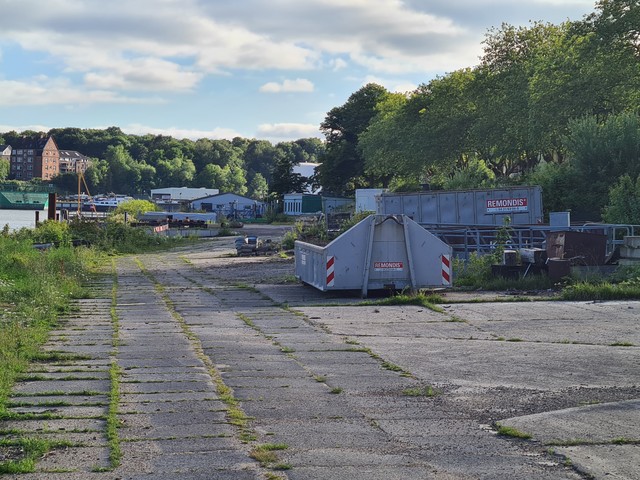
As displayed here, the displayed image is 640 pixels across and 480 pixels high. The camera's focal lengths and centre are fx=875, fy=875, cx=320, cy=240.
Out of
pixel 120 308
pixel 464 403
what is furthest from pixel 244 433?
pixel 120 308

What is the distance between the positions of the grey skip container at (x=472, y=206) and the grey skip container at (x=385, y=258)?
422 inches

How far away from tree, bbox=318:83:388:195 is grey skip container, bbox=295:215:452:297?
76421 millimetres

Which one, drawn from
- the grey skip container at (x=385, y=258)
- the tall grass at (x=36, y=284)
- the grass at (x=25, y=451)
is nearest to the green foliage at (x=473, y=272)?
the grey skip container at (x=385, y=258)

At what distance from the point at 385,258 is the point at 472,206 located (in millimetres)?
13918

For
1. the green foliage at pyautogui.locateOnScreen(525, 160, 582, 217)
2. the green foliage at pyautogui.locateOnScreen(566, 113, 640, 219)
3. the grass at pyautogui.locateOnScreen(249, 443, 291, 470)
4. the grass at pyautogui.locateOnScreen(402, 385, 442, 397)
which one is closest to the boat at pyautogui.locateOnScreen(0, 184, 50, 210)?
the green foliage at pyautogui.locateOnScreen(525, 160, 582, 217)

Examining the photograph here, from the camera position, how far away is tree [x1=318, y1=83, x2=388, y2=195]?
324ft

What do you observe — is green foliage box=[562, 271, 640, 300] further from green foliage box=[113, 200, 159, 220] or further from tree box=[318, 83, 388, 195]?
tree box=[318, 83, 388, 195]

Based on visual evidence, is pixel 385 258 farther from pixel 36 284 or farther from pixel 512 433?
pixel 512 433

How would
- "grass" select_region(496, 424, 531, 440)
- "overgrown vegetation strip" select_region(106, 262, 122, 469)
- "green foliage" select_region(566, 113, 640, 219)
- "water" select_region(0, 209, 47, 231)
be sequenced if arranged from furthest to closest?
1. "water" select_region(0, 209, 47, 231)
2. "green foliage" select_region(566, 113, 640, 219)
3. "grass" select_region(496, 424, 531, 440)
4. "overgrown vegetation strip" select_region(106, 262, 122, 469)

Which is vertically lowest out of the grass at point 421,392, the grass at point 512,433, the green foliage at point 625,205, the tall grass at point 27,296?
the grass at point 421,392

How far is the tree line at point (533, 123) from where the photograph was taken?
37688 mm

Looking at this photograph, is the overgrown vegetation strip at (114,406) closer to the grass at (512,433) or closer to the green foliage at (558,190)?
the grass at (512,433)

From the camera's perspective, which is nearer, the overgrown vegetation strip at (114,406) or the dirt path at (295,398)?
the dirt path at (295,398)

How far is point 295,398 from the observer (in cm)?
890
